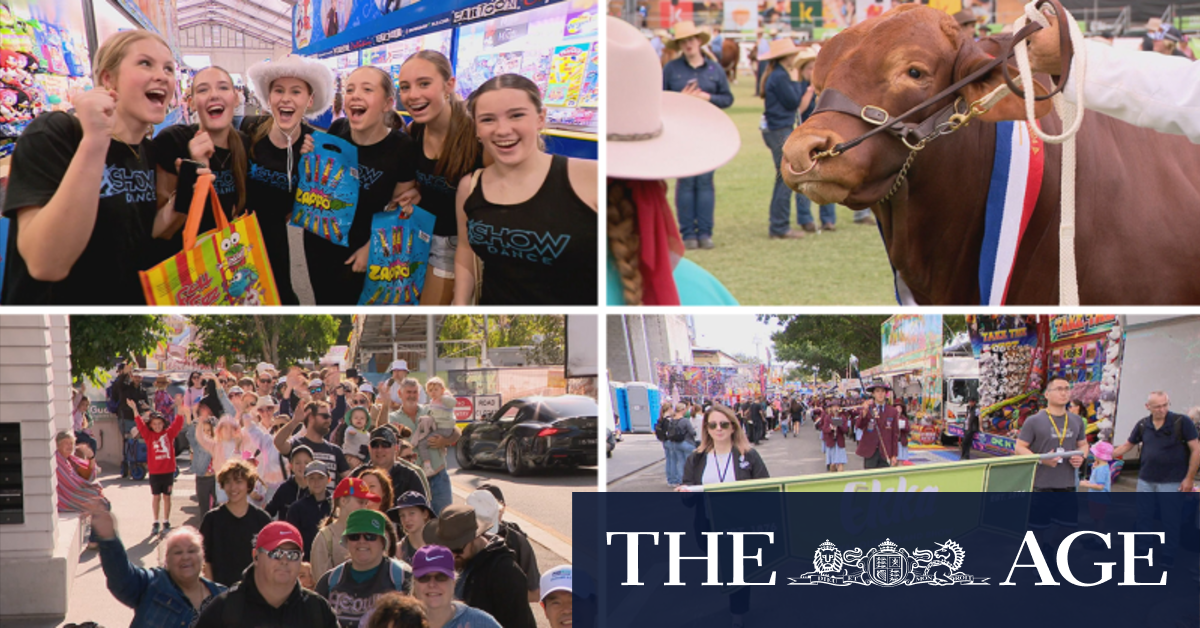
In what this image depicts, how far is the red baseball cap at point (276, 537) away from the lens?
3373 mm

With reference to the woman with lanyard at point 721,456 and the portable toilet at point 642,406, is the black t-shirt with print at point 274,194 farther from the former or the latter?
the woman with lanyard at point 721,456

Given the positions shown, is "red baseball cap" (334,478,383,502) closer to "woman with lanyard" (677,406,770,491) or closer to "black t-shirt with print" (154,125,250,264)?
"black t-shirt with print" (154,125,250,264)

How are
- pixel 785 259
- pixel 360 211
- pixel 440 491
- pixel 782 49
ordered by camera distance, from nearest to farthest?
1. pixel 360 211
2. pixel 440 491
3. pixel 782 49
4. pixel 785 259

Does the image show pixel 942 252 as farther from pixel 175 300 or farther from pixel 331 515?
pixel 175 300

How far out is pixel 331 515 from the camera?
3.54 metres

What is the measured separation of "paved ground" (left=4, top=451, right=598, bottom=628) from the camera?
3.44m

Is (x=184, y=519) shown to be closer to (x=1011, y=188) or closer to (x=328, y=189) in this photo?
(x=328, y=189)

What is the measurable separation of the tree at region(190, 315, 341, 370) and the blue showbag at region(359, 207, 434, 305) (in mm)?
198

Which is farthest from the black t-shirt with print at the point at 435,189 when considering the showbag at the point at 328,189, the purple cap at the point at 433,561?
the purple cap at the point at 433,561

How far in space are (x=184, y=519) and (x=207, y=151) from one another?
4.36ft

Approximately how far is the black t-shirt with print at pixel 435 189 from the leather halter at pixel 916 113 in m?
1.33

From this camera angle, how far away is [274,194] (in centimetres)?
346

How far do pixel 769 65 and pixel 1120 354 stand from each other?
92.8 inches

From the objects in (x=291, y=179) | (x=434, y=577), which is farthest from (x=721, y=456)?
(x=291, y=179)
